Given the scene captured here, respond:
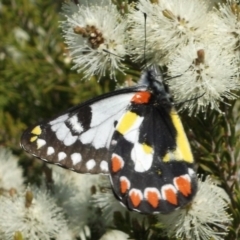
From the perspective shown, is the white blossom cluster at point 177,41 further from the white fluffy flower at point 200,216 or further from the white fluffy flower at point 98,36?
the white fluffy flower at point 200,216

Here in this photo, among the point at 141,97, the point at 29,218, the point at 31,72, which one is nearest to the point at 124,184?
the point at 141,97

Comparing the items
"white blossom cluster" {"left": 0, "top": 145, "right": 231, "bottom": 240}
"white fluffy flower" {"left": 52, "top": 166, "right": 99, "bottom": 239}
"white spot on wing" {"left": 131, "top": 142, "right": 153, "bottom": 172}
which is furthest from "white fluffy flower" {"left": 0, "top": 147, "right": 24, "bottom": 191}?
"white spot on wing" {"left": 131, "top": 142, "right": 153, "bottom": 172}

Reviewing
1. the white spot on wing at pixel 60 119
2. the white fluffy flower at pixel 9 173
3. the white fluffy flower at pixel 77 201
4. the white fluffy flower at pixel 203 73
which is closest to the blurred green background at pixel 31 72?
the white fluffy flower at pixel 9 173

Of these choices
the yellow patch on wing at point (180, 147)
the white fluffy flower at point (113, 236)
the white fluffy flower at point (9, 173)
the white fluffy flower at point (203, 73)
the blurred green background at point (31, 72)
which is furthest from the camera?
the blurred green background at point (31, 72)

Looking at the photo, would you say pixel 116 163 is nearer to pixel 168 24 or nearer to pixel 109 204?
pixel 109 204

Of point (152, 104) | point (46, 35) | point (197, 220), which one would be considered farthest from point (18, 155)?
point (197, 220)

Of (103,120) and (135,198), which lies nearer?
(135,198)

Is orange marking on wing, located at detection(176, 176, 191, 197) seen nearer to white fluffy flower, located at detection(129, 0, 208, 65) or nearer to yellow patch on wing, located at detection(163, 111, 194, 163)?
yellow patch on wing, located at detection(163, 111, 194, 163)

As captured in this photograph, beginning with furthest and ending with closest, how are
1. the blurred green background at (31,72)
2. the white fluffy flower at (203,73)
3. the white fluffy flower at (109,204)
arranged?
1. the blurred green background at (31,72)
2. the white fluffy flower at (109,204)
3. the white fluffy flower at (203,73)
